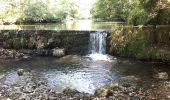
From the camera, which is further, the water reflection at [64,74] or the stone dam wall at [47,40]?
the stone dam wall at [47,40]

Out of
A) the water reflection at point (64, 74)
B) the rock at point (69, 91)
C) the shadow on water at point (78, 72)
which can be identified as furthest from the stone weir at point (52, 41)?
the rock at point (69, 91)

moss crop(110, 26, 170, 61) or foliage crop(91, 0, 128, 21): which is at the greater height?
foliage crop(91, 0, 128, 21)

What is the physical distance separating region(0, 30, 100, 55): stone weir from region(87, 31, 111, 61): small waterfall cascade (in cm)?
45

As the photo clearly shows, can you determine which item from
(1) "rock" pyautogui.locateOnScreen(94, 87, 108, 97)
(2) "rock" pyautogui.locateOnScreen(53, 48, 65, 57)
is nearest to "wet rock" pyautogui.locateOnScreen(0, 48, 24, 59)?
(2) "rock" pyautogui.locateOnScreen(53, 48, 65, 57)

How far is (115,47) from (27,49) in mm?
8148

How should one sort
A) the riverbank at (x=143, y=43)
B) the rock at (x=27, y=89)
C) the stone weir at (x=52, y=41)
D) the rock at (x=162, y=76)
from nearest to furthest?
the rock at (x=27, y=89) → the rock at (x=162, y=76) → the riverbank at (x=143, y=43) → the stone weir at (x=52, y=41)

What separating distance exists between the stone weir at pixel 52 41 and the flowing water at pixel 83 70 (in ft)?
4.53

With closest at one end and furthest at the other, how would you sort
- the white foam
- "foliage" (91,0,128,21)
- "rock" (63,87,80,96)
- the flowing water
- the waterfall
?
"rock" (63,87,80,96) → the flowing water → the white foam → the waterfall → "foliage" (91,0,128,21)

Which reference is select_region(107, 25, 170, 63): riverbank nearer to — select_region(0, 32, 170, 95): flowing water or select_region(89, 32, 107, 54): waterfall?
select_region(0, 32, 170, 95): flowing water

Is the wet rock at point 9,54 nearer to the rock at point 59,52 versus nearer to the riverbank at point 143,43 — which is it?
the rock at point 59,52

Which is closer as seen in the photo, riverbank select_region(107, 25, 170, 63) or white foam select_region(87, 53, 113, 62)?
riverbank select_region(107, 25, 170, 63)

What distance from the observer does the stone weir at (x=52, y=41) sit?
27.0m

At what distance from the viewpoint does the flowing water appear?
16.9 metres

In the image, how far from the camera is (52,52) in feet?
86.7
